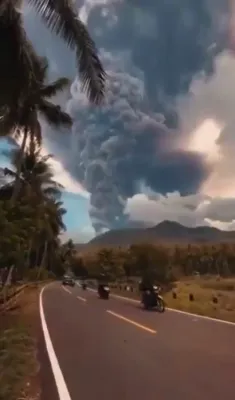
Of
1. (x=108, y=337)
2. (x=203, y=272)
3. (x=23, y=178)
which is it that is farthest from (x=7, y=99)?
(x=203, y=272)

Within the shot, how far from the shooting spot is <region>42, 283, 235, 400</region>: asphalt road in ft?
26.2

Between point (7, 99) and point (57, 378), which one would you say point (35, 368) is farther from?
point (7, 99)

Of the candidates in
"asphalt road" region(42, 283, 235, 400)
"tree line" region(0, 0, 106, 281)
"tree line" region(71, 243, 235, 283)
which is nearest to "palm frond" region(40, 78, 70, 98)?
"tree line" region(0, 0, 106, 281)

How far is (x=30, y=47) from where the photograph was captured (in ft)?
55.5

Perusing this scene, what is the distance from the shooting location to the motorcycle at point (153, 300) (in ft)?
84.3

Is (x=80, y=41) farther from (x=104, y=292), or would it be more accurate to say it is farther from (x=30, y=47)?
(x=104, y=292)

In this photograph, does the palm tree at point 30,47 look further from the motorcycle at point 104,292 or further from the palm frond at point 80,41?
the motorcycle at point 104,292

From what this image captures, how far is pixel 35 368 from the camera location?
10.5 metres

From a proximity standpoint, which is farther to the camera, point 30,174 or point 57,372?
point 30,174

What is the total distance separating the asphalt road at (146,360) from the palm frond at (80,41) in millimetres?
6248

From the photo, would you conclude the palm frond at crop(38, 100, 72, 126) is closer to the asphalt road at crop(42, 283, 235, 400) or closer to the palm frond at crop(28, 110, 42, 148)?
the palm frond at crop(28, 110, 42, 148)

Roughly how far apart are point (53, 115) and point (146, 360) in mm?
24827

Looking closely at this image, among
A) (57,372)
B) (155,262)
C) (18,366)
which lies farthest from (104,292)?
(155,262)

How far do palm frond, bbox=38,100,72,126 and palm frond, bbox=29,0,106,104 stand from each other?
1891 centimetres
